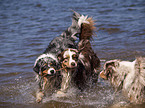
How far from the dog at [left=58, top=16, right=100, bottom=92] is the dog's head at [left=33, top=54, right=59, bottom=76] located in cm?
17

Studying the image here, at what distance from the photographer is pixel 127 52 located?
26.3ft

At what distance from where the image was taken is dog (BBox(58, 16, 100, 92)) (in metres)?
5.20

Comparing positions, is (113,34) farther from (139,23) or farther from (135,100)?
(135,100)

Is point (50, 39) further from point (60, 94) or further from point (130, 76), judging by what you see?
point (130, 76)

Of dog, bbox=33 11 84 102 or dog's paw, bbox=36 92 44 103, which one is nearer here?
dog, bbox=33 11 84 102

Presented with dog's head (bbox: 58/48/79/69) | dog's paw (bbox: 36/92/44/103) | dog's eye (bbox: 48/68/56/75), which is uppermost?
dog's head (bbox: 58/48/79/69)

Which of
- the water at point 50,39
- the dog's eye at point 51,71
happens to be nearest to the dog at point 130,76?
the water at point 50,39

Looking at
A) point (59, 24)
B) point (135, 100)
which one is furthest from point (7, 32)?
point (135, 100)

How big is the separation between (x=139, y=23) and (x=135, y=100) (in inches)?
269

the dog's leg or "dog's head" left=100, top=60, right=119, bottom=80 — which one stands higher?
"dog's head" left=100, top=60, right=119, bottom=80

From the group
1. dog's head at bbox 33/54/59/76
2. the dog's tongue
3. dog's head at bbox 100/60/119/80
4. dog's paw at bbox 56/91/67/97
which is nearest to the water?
→ dog's paw at bbox 56/91/67/97

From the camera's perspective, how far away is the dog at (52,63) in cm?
515

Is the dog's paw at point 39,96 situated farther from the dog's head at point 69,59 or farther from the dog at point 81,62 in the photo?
the dog's head at point 69,59

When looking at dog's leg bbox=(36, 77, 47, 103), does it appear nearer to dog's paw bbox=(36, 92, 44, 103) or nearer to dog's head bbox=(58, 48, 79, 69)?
dog's paw bbox=(36, 92, 44, 103)
